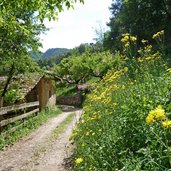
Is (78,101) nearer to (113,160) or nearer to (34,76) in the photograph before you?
(34,76)

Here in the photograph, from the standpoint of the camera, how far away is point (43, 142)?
1163 cm

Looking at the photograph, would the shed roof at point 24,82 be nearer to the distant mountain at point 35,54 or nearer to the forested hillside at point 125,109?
the distant mountain at point 35,54

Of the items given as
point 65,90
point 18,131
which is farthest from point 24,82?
point 65,90

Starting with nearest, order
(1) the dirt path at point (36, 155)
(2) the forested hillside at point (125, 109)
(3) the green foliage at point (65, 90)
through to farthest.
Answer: (2) the forested hillside at point (125, 109)
(1) the dirt path at point (36, 155)
(3) the green foliage at point (65, 90)

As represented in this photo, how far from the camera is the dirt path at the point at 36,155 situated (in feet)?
27.1

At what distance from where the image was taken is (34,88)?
23547 mm

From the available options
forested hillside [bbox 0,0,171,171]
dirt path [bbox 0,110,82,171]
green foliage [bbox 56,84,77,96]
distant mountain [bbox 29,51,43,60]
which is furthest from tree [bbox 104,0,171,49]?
dirt path [bbox 0,110,82,171]

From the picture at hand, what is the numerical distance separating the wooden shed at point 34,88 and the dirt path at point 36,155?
712cm

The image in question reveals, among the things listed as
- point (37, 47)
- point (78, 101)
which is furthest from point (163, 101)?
point (78, 101)

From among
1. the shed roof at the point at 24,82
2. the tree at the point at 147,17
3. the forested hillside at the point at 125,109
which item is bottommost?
the forested hillside at the point at 125,109

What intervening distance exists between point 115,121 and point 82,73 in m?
29.5

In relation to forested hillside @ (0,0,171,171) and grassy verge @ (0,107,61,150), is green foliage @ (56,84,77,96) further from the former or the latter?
forested hillside @ (0,0,171,171)

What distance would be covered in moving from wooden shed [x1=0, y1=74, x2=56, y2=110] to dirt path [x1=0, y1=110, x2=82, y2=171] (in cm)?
712

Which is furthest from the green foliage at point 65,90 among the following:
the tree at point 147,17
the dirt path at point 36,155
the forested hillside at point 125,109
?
the dirt path at point 36,155
